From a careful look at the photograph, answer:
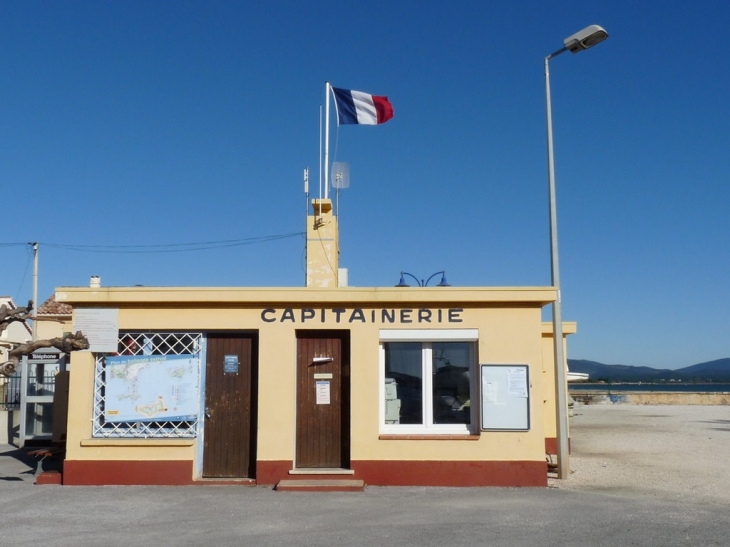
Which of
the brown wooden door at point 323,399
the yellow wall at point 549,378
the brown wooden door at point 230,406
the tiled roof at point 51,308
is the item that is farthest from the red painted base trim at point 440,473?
the tiled roof at point 51,308

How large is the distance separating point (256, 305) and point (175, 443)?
7.75ft

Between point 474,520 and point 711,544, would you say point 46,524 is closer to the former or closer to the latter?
point 474,520

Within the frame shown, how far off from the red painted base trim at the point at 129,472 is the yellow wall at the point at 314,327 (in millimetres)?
113

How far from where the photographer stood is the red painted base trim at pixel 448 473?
1118cm

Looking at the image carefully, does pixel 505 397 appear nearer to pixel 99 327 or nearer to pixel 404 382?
pixel 404 382

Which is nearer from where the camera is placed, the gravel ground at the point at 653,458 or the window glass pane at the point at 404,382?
the gravel ground at the point at 653,458

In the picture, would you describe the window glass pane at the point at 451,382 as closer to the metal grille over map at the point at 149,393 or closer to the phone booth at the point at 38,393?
the metal grille over map at the point at 149,393

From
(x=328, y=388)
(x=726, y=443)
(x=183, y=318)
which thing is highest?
(x=183, y=318)

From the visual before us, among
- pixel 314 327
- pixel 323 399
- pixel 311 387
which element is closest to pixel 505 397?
pixel 323 399

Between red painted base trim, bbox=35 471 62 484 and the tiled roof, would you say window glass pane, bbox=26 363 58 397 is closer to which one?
red painted base trim, bbox=35 471 62 484

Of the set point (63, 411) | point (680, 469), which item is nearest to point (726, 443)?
point (680, 469)

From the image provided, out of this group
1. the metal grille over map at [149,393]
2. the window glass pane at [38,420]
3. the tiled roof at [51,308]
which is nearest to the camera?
the metal grille over map at [149,393]

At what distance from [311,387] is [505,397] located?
2959mm

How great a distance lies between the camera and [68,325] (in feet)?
56.5
